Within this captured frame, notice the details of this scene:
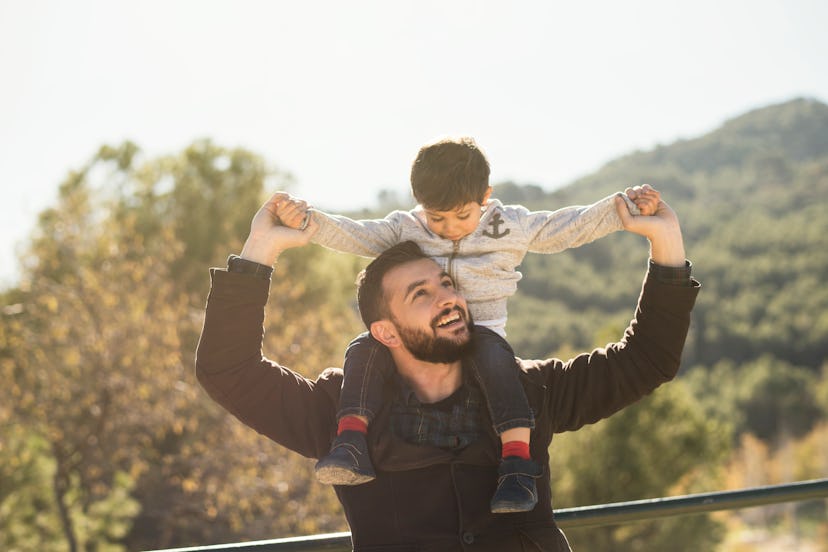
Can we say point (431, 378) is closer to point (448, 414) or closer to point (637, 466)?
point (448, 414)

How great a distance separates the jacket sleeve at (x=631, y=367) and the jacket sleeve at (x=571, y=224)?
173 mm

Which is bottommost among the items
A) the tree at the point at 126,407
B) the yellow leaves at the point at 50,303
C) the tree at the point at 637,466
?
the tree at the point at 637,466

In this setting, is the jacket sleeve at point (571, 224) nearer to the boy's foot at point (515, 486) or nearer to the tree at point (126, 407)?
the boy's foot at point (515, 486)

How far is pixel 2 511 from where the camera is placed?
12.3 m

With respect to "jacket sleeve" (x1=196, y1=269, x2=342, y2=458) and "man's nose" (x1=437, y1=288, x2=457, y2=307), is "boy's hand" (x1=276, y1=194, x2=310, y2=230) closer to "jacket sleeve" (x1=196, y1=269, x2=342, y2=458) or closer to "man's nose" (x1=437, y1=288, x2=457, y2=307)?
"jacket sleeve" (x1=196, y1=269, x2=342, y2=458)

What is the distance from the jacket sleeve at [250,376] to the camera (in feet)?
6.33

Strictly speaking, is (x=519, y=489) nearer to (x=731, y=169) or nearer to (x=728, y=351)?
(x=728, y=351)

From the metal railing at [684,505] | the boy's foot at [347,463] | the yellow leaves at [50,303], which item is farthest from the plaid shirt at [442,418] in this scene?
the yellow leaves at [50,303]

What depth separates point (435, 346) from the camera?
2.01 meters

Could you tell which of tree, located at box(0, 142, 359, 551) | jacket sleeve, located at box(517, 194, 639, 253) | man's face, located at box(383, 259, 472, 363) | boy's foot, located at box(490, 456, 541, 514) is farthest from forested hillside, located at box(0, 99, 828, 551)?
boy's foot, located at box(490, 456, 541, 514)

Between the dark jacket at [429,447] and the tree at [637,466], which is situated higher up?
the dark jacket at [429,447]

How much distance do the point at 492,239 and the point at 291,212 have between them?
0.51 m

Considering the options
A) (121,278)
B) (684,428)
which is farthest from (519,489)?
(684,428)

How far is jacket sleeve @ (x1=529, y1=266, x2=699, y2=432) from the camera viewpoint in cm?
203
